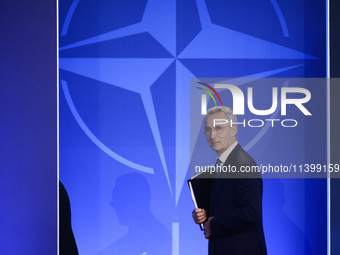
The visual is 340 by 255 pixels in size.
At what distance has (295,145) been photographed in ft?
9.95

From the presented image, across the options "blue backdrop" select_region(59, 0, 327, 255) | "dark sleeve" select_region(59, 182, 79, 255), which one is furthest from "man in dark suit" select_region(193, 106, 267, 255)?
"dark sleeve" select_region(59, 182, 79, 255)

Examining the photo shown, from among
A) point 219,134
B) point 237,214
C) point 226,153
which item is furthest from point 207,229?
point 219,134

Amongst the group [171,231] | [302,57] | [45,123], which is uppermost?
[302,57]

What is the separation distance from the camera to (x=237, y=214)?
2.91 meters

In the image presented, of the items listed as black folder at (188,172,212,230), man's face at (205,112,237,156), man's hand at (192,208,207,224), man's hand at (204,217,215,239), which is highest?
man's face at (205,112,237,156)

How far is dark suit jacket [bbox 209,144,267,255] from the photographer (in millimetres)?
2924

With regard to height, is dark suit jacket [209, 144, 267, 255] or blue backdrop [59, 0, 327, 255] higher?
blue backdrop [59, 0, 327, 255]

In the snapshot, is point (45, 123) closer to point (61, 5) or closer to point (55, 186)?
point (55, 186)

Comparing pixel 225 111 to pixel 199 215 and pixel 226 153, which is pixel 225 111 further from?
pixel 199 215

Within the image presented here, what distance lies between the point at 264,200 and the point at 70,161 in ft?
4.87

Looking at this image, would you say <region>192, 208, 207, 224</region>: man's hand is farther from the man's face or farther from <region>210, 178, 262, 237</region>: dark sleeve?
the man's face

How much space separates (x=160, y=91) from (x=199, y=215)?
3.18ft

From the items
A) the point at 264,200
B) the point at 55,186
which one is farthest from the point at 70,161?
the point at 264,200

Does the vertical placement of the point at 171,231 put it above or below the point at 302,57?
Answer: below
